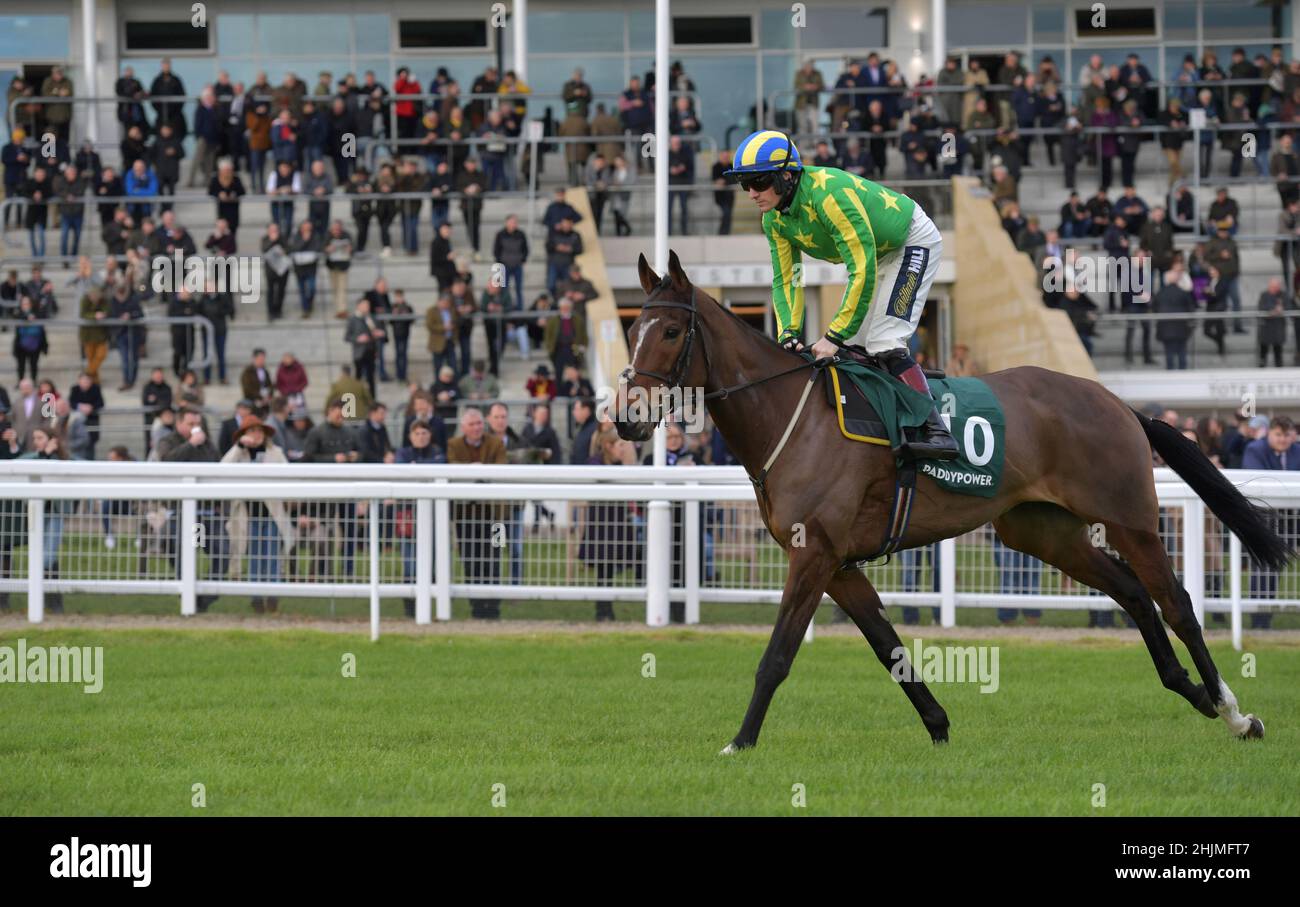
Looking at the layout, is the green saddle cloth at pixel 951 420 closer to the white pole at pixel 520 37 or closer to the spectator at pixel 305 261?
the spectator at pixel 305 261

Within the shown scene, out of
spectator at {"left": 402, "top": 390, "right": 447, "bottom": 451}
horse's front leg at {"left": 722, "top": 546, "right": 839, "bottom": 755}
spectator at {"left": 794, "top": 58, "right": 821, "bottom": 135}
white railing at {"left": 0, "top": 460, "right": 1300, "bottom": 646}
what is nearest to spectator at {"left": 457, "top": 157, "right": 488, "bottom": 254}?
spectator at {"left": 794, "top": 58, "right": 821, "bottom": 135}

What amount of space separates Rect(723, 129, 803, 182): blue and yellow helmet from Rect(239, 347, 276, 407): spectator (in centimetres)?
1138

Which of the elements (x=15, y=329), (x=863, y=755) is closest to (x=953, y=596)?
(x=863, y=755)

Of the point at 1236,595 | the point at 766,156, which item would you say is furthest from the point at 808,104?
the point at 766,156

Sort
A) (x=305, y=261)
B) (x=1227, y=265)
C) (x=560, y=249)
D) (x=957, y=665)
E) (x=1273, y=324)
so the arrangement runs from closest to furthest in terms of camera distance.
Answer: (x=957, y=665) < (x=1273, y=324) < (x=560, y=249) < (x=305, y=261) < (x=1227, y=265)

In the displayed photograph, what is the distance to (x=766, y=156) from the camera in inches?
264

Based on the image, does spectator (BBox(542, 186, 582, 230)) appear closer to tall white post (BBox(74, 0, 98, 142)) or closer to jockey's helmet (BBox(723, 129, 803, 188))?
tall white post (BBox(74, 0, 98, 142))

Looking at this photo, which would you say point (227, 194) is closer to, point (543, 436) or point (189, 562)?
point (543, 436)

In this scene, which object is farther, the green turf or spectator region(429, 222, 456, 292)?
spectator region(429, 222, 456, 292)

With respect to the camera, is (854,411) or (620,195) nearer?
(854,411)

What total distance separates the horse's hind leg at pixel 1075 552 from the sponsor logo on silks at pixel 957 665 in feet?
2.76

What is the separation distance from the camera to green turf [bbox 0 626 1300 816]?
564 cm

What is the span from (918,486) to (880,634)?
0.64m
